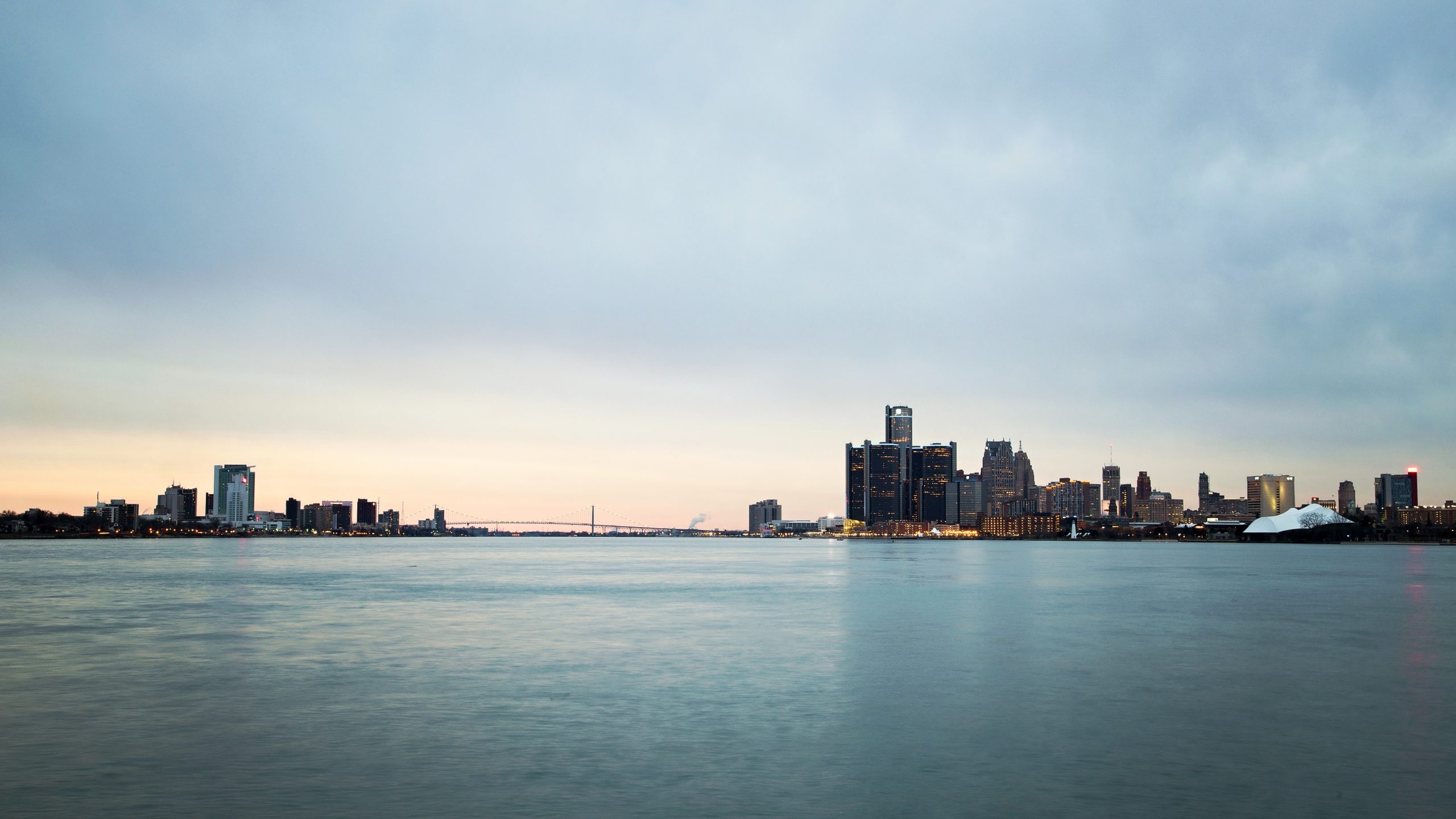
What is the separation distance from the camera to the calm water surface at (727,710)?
1451 cm

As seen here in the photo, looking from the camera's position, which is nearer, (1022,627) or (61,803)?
(61,803)

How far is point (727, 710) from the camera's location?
21.1 meters

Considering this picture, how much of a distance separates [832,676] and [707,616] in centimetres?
1838

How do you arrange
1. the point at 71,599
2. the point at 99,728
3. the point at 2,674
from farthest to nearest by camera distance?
the point at 71,599 < the point at 2,674 < the point at 99,728

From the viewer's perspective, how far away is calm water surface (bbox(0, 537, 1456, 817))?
14.5 m

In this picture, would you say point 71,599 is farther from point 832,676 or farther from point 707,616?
point 832,676

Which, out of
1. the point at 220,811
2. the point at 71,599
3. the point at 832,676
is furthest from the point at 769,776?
the point at 71,599

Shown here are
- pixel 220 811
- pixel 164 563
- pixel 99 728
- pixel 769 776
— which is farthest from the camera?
pixel 164 563

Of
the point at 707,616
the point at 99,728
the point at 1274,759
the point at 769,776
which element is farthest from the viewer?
the point at 707,616

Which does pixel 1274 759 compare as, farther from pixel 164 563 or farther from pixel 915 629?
pixel 164 563

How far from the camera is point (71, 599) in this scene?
51250mm

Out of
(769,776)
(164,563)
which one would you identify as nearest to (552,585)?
(769,776)

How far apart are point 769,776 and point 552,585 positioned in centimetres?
5423

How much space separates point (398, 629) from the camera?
36844mm
